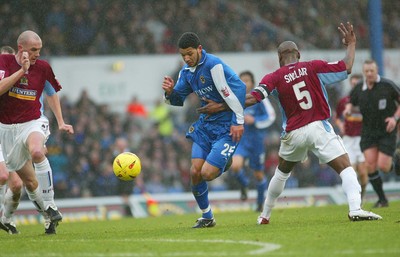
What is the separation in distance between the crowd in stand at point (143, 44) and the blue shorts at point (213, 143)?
385 inches

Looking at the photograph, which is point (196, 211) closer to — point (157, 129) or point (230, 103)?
point (157, 129)

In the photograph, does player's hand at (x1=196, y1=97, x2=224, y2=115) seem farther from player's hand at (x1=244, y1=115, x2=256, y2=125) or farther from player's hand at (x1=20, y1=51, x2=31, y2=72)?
player's hand at (x1=244, y1=115, x2=256, y2=125)

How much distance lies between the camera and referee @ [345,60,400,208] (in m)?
14.0

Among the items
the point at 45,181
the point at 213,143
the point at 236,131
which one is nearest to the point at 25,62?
the point at 45,181

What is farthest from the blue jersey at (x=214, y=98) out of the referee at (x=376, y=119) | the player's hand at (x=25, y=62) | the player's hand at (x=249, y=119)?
the player's hand at (x=249, y=119)

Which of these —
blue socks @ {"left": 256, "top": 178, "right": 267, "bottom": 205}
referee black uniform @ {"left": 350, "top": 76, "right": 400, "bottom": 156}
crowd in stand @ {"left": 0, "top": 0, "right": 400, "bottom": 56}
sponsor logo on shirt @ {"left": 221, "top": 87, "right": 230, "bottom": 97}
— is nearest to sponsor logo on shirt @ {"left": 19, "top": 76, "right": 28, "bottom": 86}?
sponsor logo on shirt @ {"left": 221, "top": 87, "right": 230, "bottom": 97}

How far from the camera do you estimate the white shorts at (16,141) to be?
33.4ft

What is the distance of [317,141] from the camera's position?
9.95 m

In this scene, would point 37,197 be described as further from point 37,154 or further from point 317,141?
point 317,141

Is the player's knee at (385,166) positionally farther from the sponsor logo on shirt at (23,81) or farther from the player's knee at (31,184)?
the sponsor logo on shirt at (23,81)

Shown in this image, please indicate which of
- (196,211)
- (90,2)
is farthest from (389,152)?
(90,2)

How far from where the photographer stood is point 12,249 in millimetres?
8508

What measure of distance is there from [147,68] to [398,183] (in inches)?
294

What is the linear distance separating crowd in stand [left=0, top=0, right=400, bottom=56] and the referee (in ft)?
33.6
